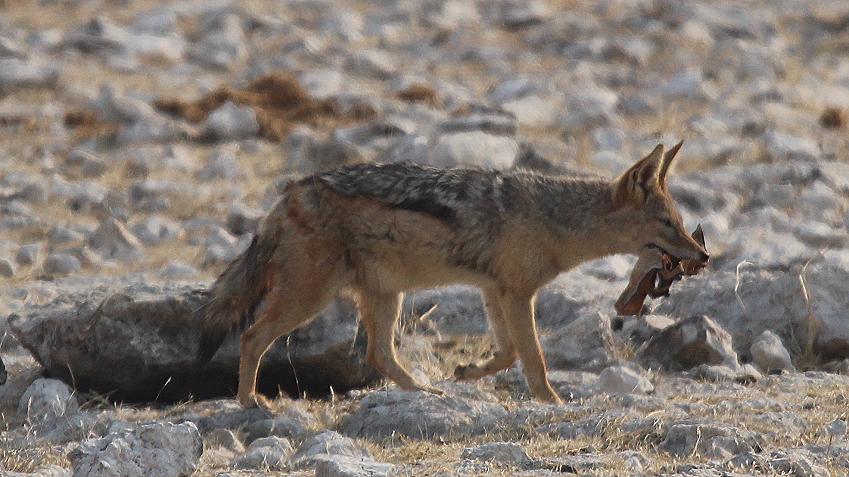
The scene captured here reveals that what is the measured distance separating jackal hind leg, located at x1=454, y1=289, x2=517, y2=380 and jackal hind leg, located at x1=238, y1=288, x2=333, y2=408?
110cm

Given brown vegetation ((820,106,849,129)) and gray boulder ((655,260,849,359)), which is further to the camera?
brown vegetation ((820,106,849,129))

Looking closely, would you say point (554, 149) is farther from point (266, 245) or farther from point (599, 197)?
point (266, 245)

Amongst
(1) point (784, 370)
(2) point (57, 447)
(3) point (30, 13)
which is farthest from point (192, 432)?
(3) point (30, 13)

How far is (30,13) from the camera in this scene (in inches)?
785

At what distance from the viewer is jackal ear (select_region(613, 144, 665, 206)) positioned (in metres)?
9.05

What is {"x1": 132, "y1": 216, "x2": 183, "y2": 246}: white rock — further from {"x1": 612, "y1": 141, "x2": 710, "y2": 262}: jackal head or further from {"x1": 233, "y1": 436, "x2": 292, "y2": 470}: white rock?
{"x1": 233, "y1": 436, "x2": 292, "y2": 470}: white rock

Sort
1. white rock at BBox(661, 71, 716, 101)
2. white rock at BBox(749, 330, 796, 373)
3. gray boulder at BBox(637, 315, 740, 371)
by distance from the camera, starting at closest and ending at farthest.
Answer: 1. gray boulder at BBox(637, 315, 740, 371)
2. white rock at BBox(749, 330, 796, 373)
3. white rock at BBox(661, 71, 716, 101)

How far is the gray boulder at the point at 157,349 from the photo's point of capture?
341 inches

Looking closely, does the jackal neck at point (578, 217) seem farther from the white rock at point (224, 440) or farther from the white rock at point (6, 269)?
the white rock at point (6, 269)

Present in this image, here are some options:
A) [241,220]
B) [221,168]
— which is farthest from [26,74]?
[241,220]

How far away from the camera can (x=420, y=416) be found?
25.0 ft

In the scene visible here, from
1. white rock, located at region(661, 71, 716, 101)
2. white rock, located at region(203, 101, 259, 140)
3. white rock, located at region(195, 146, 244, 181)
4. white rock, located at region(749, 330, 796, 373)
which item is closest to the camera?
white rock, located at region(749, 330, 796, 373)

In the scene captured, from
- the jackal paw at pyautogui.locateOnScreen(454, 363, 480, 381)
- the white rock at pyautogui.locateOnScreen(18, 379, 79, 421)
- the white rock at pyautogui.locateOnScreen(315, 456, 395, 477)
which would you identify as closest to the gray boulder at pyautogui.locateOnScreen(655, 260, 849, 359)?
the jackal paw at pyautogui.locateOnScreen(454, 363, 480, 381)

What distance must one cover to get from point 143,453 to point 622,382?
3.29 metres
